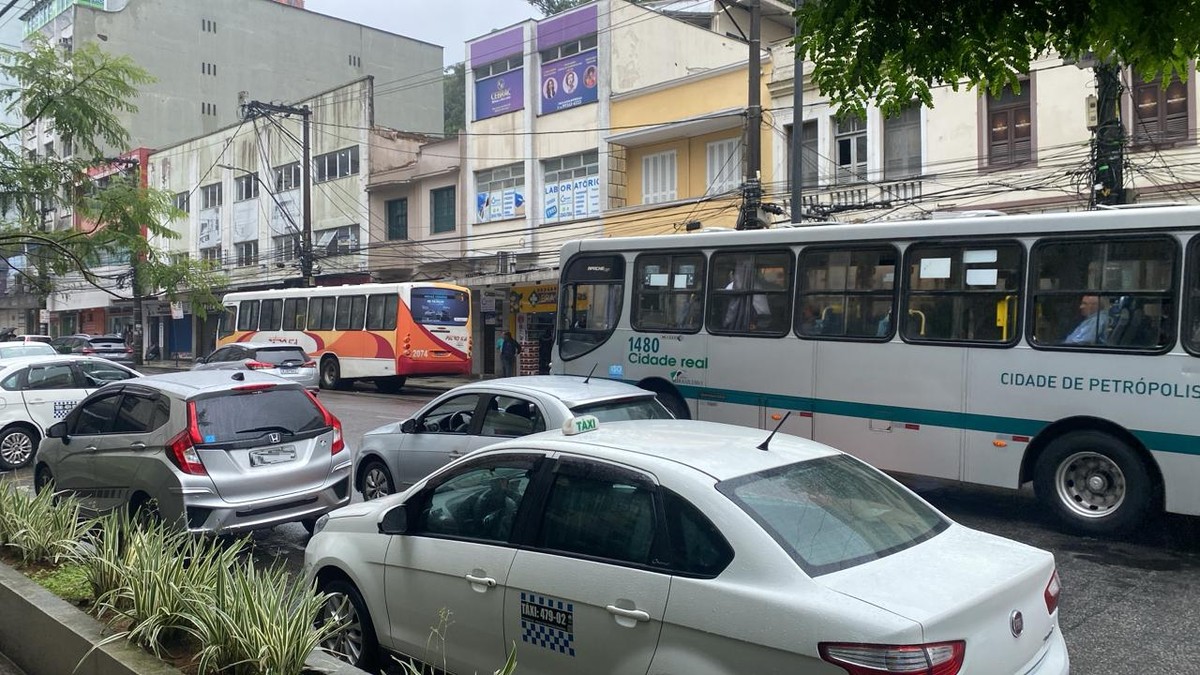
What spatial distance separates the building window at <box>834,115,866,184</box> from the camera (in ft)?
69.8

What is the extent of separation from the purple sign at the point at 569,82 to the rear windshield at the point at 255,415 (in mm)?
21281

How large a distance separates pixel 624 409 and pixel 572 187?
21666mm

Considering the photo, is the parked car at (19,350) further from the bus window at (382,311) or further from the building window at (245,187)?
the building window at (245,187)

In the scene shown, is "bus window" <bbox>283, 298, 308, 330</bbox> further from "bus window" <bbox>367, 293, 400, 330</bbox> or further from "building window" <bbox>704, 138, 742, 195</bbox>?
"building window" <bbox>704, 138, 742, 195</bbox>

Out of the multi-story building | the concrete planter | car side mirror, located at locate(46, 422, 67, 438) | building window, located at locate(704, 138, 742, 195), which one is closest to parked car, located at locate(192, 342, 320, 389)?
the multi-story building

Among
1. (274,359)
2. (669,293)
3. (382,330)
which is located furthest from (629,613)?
(382,330)

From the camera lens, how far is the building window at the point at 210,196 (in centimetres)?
4797

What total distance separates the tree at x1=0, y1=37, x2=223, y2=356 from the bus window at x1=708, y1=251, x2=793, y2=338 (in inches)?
286

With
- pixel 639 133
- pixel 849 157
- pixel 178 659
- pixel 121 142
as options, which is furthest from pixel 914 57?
pixel 639 133

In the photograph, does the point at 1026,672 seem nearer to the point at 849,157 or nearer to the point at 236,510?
the point at 236,510

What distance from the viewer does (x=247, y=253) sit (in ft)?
149

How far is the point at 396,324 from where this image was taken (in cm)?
2603

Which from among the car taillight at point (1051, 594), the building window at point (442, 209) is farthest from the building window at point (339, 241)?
the car taillight at point (1051, 594)

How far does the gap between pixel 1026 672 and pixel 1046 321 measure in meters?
6.03
